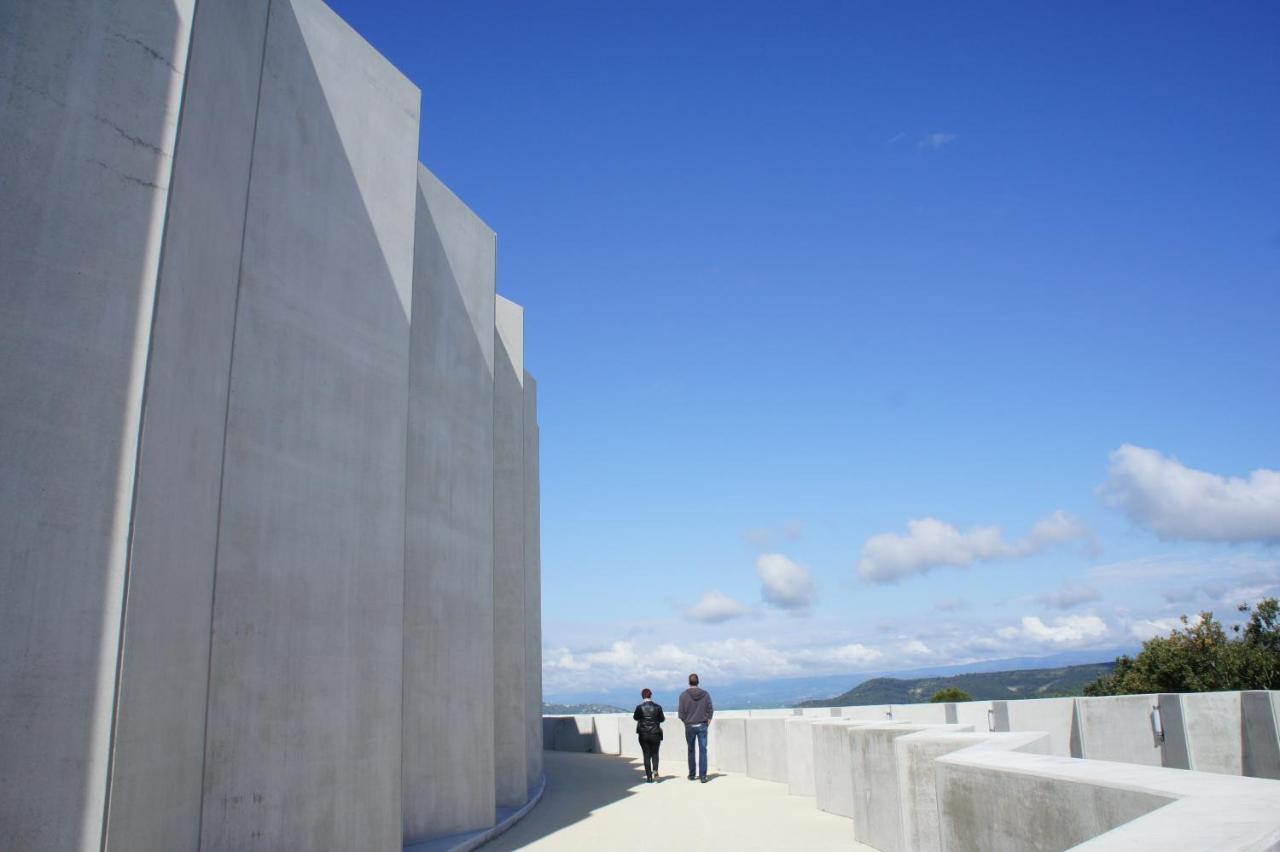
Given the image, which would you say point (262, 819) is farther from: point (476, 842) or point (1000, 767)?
point (1000, 767)

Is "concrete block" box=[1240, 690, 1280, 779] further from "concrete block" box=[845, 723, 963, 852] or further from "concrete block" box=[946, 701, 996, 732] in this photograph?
"concrete block" box=[845, 723, 963, 852]

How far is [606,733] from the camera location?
2641 cm

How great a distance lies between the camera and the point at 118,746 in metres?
5.51

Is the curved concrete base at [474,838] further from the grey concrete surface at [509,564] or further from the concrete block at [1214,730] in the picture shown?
the concrete block at [1214,730]

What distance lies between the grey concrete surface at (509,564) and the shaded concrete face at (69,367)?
8526 mm

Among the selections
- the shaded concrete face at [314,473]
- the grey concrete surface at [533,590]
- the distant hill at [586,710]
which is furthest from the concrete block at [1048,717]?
the shaded concrete face at [314,473]

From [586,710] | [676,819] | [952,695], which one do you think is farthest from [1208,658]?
[586,710]

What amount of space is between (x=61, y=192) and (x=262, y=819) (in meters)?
4.84

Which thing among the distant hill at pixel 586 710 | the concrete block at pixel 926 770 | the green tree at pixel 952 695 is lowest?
the distant hill at pixel 586 710

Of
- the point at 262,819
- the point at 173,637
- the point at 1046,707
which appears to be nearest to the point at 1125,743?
the point at 1046,707

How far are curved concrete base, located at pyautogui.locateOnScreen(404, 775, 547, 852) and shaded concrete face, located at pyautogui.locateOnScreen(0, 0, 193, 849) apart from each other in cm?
461

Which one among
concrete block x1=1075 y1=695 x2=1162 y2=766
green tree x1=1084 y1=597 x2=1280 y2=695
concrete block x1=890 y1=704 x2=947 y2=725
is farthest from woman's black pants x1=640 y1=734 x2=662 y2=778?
green tree x1=1084 y1=597 x2=1280 y2=695

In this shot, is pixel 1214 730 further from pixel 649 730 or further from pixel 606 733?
pixel 606 733

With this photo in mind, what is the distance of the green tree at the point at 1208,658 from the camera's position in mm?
30812
